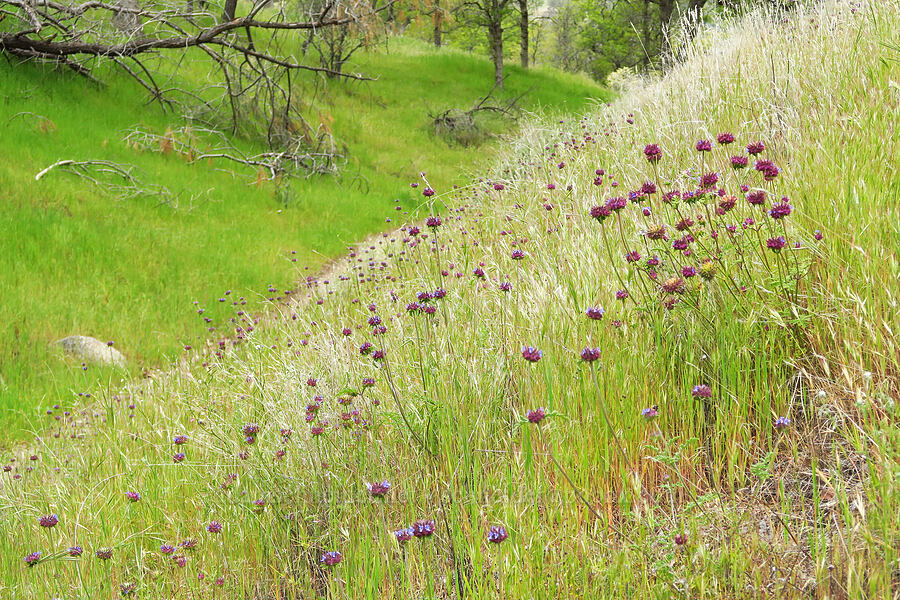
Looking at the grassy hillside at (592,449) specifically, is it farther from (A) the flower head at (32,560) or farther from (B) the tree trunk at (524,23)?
(B) the tree trunk at (524,23)

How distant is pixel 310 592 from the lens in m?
2.07

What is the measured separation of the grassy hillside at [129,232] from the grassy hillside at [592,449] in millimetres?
1830

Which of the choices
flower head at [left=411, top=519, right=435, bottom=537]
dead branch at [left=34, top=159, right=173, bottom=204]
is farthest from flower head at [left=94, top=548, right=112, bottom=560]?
dead branch at [left=34, top=159, right=173, bottom=204]

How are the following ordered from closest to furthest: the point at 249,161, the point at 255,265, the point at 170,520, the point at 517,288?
the point at 170,520
the point at 517,288
the point at 255,265
the point at 249,161

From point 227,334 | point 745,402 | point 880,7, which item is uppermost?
point 880,7

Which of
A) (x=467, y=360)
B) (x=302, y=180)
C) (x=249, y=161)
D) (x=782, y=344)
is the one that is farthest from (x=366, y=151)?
(x=782, y=344)

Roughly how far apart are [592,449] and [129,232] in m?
6.53

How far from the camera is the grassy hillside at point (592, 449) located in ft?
5.48

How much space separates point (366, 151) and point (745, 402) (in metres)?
11.8

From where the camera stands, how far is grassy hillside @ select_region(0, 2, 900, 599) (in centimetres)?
167

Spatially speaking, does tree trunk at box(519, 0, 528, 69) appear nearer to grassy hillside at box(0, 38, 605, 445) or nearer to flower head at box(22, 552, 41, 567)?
grassy hillside at box(0, 38, 605, 445)

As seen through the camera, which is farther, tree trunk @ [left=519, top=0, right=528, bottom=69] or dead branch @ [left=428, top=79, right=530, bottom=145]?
tree trunk @ [left=519, top=0, right=528, bottom=69]

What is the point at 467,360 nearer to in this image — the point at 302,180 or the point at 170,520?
the point at 170,520

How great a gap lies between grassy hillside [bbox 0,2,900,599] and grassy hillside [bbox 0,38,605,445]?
183 centimetres
